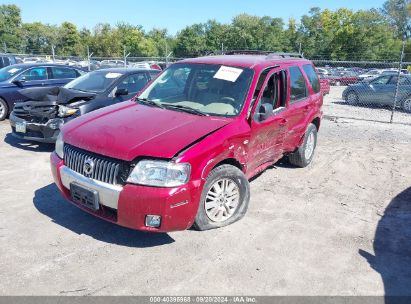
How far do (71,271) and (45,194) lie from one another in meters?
1.94

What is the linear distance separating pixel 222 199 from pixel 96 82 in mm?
4745

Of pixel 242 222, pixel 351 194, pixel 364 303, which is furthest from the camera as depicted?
pixel 351 194

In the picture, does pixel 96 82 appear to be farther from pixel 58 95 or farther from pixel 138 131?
pixel 138 131

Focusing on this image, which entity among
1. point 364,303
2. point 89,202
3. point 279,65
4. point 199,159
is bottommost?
point 364,303

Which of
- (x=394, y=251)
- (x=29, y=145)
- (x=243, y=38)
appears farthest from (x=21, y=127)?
(x=243, y=38)

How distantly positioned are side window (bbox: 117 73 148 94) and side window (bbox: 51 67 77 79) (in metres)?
3.42

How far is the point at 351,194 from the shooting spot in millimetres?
5320

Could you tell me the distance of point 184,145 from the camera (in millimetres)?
3439

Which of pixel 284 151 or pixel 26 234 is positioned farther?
pixel 284 151

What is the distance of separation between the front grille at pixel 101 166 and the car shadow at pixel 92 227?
2.24 ft

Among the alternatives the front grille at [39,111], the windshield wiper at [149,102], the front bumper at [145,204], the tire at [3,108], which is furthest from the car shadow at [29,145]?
the front bumper at [145,204]

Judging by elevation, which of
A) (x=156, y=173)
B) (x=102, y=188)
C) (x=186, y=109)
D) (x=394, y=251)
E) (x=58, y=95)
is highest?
(x=186, y=109)

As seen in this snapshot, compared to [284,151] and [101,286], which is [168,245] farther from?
[284,151]

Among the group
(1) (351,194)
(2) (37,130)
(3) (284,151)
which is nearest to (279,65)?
(3) (284,151)
